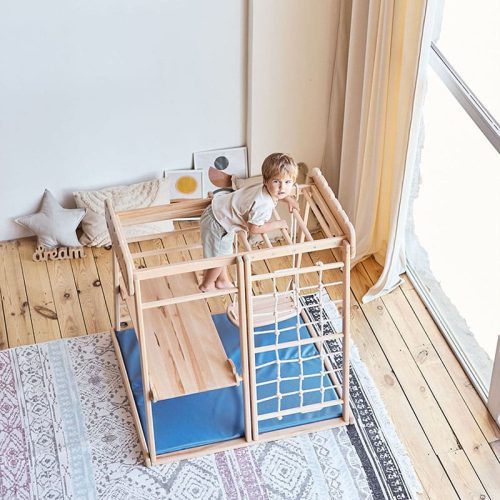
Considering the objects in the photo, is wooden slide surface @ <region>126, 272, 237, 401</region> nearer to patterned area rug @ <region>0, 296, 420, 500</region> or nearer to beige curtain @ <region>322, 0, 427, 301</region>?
patterned area rug @ <region>0, 296, 420, 500</region>

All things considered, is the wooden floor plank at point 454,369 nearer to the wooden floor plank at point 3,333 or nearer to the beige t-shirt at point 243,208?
the beige t-shirt at point 243,208

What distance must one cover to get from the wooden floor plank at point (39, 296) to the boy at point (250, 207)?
0.94 m

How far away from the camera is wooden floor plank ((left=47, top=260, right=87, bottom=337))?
12.7 feet

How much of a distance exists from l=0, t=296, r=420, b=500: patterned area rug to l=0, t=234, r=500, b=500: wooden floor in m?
0.11

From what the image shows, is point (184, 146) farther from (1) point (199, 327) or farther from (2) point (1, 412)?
(2) point (1, 412)

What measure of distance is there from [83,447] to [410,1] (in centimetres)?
198

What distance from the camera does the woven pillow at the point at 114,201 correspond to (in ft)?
13.7

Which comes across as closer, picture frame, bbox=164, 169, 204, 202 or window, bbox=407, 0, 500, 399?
window, bbox=407, 0, 500, 399

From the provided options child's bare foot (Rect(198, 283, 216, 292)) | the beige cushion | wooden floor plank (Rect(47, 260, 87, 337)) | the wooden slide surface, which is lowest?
wooden floor plank (Rect(47, 260, 87, 337))

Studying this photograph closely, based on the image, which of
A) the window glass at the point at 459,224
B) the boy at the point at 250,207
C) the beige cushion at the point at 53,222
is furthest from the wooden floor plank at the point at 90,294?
the window glass at the point at 459,224

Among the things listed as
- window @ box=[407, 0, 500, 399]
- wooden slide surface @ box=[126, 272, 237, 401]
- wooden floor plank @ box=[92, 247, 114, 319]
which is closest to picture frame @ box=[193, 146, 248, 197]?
wooden floor plank @ box=[92, 247, 114, 319]

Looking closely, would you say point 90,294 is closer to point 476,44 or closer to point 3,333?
point 3,333

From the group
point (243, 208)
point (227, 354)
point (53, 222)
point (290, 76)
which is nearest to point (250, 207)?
point (243, 208)

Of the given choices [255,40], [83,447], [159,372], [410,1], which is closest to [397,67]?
[410,1]
